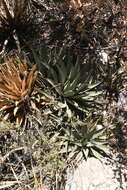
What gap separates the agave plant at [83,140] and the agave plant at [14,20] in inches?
53.3

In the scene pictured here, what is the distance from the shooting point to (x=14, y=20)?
4.89 meters

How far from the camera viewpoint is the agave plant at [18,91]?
4.34 m

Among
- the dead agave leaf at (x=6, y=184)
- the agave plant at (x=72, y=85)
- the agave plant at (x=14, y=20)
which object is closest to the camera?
the dead agave leaf at (x=6, y=184)

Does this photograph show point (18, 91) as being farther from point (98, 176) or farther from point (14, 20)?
point (98, 176)

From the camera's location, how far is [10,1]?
490 centimetres

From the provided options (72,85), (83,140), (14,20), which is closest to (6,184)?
(83,140)

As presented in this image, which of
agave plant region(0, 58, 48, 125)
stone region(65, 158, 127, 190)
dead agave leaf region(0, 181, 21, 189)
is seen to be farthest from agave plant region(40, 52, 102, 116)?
dead agave leaf region(0, 181, 21, 189)

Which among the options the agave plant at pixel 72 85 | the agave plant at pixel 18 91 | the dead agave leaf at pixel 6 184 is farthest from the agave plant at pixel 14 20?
the dead agave leaf at pixel 6 184

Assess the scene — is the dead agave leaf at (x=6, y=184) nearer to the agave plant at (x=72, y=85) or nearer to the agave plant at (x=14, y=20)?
the agave plant at (x=72, y=85)

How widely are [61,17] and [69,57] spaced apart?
72 centimetres

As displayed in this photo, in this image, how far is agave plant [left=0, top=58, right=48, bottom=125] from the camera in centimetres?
434

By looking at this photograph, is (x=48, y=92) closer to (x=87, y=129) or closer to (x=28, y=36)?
(x=87, y=129)

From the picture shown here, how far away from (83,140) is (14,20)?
6.20 ft

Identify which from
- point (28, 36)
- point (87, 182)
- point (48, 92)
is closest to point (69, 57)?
point (48, 92)
